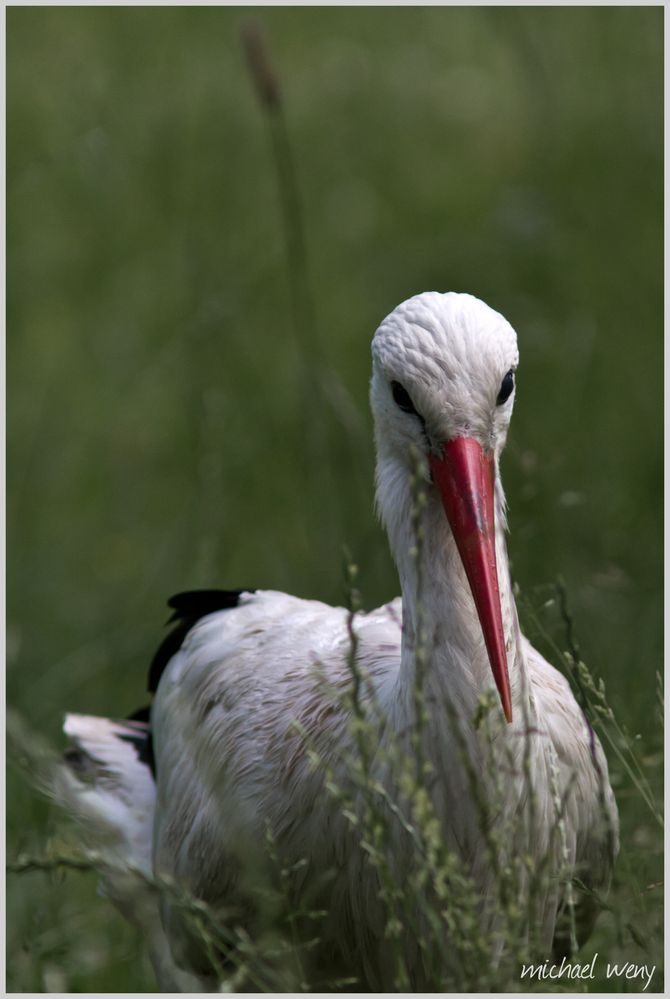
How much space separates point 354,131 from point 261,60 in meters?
4.16

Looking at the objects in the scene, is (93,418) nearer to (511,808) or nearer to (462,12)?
(462,12)

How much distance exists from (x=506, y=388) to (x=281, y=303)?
4.49 meters

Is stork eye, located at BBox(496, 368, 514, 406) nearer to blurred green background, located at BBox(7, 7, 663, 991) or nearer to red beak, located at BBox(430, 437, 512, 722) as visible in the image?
red beak, located at BBox(430, 437, 512, 722)

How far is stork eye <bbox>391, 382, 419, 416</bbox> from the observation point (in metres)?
2.34

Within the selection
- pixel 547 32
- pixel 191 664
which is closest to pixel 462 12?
pixel 547 32

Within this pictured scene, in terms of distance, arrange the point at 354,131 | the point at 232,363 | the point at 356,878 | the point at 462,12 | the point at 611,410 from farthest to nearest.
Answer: the point at 462,12
the point at 354,131
the point at 232,363
the point at 611,410
the point at 356,878

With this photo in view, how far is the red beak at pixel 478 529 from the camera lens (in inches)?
86.5

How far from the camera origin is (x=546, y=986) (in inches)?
80.7

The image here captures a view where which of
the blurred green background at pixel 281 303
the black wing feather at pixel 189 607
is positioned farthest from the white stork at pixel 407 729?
the blurred green background at pixel 281 303

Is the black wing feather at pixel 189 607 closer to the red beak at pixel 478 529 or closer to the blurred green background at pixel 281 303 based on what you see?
the blurred green background at pixel 281 303
